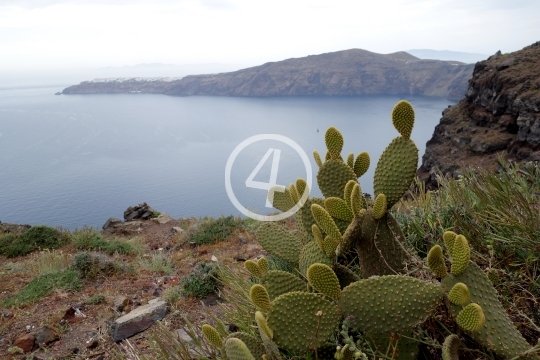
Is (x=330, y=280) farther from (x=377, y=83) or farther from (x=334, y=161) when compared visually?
(x=377, y=83)

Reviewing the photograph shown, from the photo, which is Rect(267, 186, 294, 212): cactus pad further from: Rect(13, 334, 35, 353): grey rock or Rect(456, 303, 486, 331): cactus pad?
Rect(13, 334, 35, 353): grey rock

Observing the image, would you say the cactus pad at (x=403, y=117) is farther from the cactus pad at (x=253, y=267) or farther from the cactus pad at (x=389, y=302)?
the cactus pad at (x=253, y=267)

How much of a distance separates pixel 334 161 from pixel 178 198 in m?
27.0

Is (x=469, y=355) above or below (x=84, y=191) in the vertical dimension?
above

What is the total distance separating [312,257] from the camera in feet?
5.82

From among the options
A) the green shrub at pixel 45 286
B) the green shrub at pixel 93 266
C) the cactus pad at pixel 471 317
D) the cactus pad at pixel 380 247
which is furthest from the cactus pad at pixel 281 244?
the green shrub at pixel 93 266

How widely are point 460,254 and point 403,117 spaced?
677mm

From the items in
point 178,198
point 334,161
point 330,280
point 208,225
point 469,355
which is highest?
point 334,161

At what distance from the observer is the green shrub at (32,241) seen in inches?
300

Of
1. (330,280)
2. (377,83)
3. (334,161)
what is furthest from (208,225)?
(377,83)

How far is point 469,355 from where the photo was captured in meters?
1.33

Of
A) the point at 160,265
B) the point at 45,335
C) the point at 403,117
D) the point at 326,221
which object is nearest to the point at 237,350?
the point at 326,221

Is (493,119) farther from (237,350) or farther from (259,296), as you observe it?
(237,350)

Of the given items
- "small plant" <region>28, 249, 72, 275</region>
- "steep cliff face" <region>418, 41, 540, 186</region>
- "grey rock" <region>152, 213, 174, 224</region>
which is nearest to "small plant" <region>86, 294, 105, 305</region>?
"small plant" <region>28, 249, 72, 275</region>
